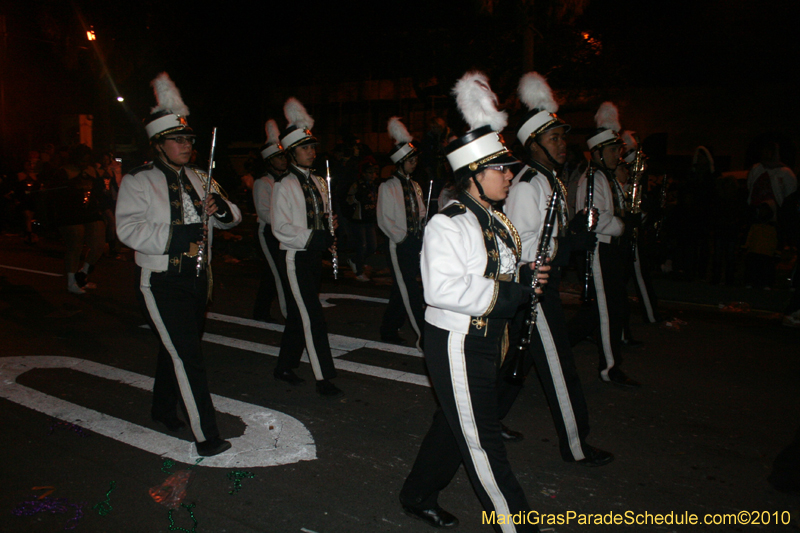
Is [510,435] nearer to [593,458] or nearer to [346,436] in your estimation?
[593,458]

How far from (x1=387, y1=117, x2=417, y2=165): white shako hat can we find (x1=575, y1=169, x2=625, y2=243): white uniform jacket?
2.30 m

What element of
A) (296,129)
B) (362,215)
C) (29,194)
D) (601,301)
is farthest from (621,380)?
(29,194)

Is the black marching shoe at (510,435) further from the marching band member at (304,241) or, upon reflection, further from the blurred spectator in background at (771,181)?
the blurred spectator in background at (771,181)

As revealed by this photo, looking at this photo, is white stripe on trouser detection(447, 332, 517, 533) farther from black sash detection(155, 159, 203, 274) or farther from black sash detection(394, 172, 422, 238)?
black sash detection(394, 172, 422, 238)

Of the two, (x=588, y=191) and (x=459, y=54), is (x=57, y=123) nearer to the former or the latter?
(x=459, y=54)

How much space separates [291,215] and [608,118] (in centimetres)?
304

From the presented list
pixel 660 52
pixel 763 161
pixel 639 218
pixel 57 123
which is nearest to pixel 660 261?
pixel 763 161

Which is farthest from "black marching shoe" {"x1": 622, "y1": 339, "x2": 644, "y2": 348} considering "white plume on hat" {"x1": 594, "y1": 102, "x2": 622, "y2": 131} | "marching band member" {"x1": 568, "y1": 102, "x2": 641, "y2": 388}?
"white plume on hat" {"x1": 594, "y1": 102, "x2": 622, "y2": 131}

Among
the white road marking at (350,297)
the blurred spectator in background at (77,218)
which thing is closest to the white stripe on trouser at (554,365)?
the white road marking at (350,297)

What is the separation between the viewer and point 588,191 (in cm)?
454

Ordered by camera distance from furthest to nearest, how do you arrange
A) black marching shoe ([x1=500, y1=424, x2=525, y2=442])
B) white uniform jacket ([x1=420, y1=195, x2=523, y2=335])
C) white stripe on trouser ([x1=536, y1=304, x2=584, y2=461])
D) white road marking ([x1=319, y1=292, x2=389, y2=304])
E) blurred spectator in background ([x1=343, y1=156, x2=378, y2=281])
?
1. blurred spectator in background ([x1=343, y1=156, x2=378, y2=281])
2. white road marking ([x1=319, y1=292, x2=389, y2=304])
3. black marching shoe ([x1=500, y1=424, x2=525, y2=442])
4. white stripe on trouser ([x1=536, y1=304, x2=584, y2=461])
5. white uniform jacket ([x1=420, y1=195, x2=523, y2=335])

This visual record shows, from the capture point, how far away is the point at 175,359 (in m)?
4.04

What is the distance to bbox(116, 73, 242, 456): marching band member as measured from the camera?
4.03 m

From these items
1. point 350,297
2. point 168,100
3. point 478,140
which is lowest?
point 350,297
